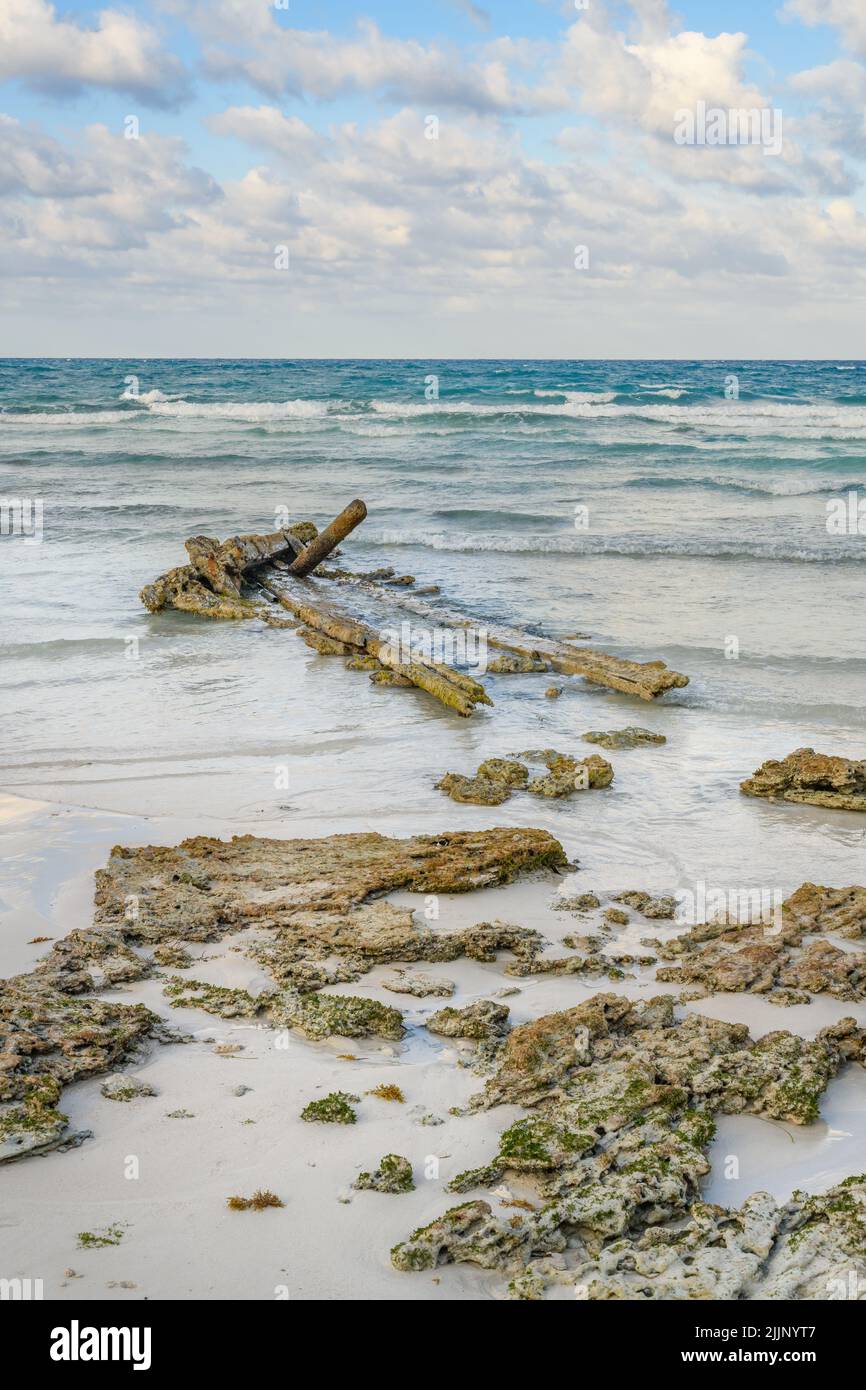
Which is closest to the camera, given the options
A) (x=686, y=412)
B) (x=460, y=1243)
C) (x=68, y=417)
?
(x=460, y=1243)

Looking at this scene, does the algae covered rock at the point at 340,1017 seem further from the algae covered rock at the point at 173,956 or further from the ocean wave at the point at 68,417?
the ocean wave at the point at 68,417

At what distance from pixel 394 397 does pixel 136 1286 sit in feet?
198

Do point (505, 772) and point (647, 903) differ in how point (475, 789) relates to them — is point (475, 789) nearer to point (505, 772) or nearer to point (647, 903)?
point (505, 772)

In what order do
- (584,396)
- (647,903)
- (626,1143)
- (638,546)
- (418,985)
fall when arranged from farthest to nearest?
1. (584,396)
2. (638,546)
3. (647,903)
4. (418,985)
5. (626,1143)

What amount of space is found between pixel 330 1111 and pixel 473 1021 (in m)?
0.90

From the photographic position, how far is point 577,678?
12383mm

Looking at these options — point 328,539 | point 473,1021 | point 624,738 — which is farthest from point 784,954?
point 328,539

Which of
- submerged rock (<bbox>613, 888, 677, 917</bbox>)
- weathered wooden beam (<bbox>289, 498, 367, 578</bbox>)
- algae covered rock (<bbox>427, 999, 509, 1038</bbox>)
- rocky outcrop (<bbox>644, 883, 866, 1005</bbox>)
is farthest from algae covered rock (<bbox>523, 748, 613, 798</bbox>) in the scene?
weathered wooden beam (<bbox>289, 498, 367, 578</bbox>)

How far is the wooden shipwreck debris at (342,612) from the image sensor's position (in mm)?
11570

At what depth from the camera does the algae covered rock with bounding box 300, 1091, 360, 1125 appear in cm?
446

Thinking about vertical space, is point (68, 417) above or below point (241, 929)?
above

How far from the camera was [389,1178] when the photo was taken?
4.10 m

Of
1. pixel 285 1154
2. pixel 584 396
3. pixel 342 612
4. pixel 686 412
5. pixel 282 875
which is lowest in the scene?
pixel 285 1154

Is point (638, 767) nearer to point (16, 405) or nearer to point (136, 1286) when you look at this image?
point (136, 1286)
